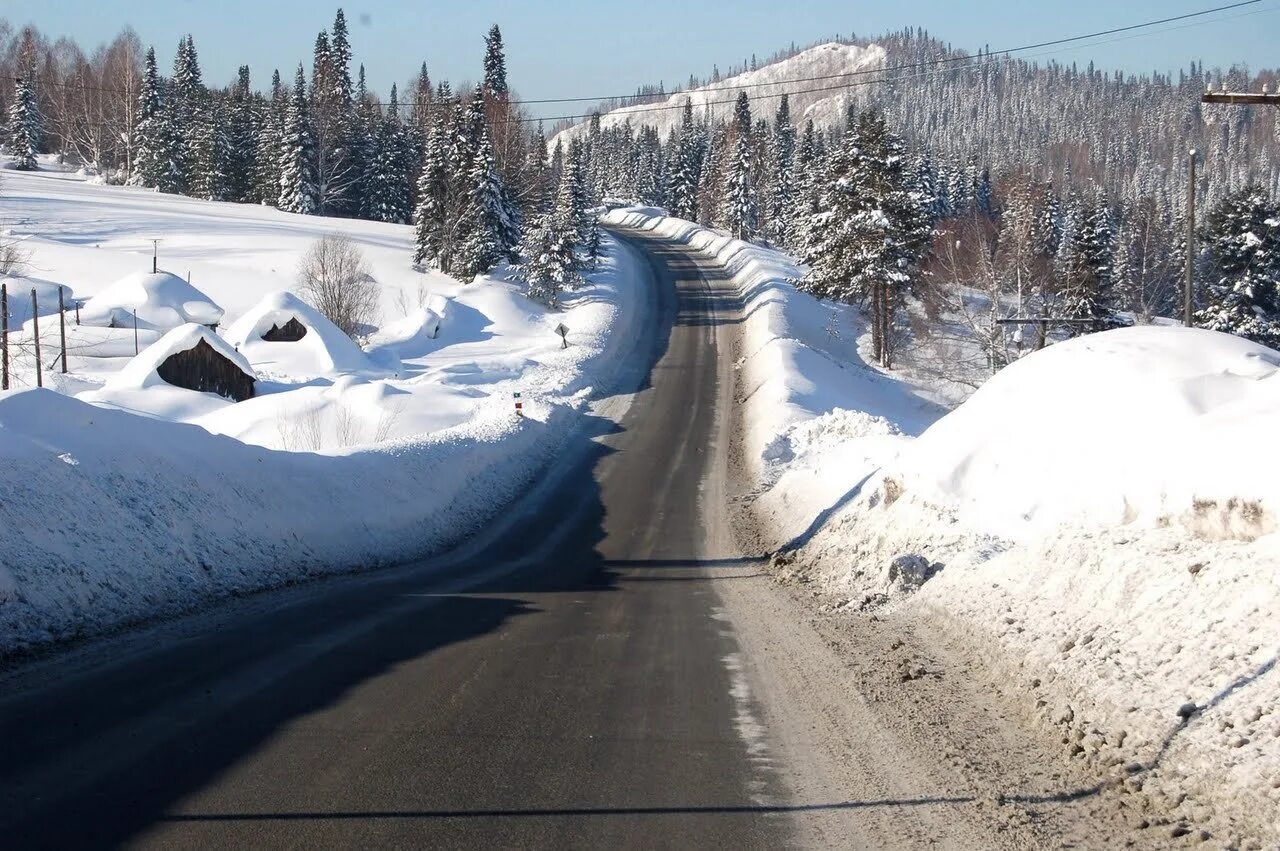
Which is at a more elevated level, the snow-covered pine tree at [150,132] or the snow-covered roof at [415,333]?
the snow-covered pine tree at [150,132]

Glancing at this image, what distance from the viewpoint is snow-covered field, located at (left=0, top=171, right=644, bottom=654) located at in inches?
468

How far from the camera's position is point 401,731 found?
7484 millimetres

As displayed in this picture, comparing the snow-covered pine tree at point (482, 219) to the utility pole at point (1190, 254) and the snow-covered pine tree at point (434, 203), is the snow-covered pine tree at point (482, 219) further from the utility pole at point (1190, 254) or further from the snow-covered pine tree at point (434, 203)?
the utility pole at point (1190, 254)

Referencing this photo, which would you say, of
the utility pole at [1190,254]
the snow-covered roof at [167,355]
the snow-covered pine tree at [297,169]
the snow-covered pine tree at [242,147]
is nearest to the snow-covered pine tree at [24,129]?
the snow-covered pine tree at [242,147]

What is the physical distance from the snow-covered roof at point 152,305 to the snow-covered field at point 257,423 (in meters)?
0.39

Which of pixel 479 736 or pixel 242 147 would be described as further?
pixel 242 147

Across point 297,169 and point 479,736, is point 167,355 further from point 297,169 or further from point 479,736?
point 297,169

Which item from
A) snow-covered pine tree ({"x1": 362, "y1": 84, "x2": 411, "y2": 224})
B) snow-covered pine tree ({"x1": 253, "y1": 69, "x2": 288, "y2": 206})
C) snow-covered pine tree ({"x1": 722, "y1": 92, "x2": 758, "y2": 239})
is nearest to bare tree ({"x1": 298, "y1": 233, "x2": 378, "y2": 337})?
snow-covered pine tree ({"x1": 253, "y1": 69, "x2": 288, "y2": 206})

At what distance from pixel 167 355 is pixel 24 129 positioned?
86.9 metres

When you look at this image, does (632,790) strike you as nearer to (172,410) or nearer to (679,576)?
(679,576)

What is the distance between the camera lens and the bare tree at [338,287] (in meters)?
60.2

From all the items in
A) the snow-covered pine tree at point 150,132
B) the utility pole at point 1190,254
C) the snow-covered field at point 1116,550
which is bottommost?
the snow-covered field at point 1116,550

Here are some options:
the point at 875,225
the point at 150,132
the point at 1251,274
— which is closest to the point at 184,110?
the point at 150,132

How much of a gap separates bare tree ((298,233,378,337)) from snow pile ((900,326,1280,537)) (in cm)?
5015
